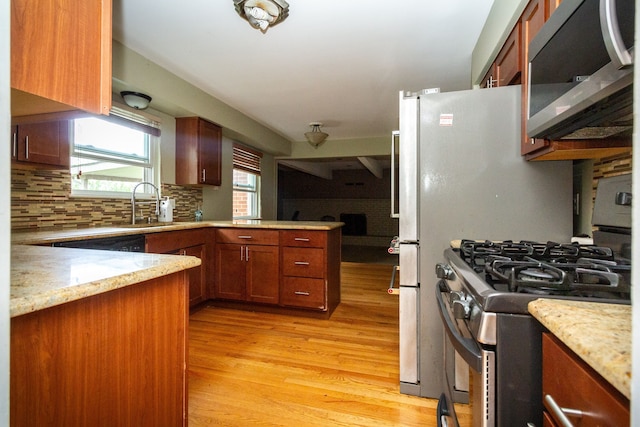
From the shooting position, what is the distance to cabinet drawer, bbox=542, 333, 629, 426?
1.32 ft

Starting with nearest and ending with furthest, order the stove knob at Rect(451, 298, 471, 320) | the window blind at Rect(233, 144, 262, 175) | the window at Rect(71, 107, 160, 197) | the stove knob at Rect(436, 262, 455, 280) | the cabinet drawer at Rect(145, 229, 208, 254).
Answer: the stove knob at Rect(451, 298, 471, 320) < the stove knob at Rect(436, 262, 455, 280) < the cabinet drawer at Rect(145, 229, 208, 254) < the window at Rect(71, 107, 160, 197) < the window blind at Rect(233, 144, 262, 175)

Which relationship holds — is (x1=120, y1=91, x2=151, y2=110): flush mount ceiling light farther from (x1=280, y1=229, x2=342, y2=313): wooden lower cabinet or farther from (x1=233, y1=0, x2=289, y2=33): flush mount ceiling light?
(x1=280, y1=229, x2=342, y2=313): wooden lower cabinet

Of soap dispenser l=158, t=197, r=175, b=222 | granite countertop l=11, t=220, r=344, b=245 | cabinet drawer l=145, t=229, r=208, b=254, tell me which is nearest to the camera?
granite countertop l=11, t=220, r=344, b=245

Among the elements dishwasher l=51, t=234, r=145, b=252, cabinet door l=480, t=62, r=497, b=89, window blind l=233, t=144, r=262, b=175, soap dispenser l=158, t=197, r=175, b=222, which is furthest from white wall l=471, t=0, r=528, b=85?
window blind l=233, t=144, r=262, b=175

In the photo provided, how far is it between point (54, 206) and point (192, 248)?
1.06 meters

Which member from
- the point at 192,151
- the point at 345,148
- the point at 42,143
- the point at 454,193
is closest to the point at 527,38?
the point at 454,193

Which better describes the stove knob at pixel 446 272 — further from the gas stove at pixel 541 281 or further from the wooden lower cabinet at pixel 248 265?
the wooden lower cabinet at pixel 248 265

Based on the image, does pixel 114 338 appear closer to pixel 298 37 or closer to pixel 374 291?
pixel 298 37

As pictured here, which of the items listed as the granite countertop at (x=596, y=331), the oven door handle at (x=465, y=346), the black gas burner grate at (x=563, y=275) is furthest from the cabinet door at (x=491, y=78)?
the granite countertop at (x=596, y=331)

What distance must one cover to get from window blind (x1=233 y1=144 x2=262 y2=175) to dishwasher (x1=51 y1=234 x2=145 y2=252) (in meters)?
2.50

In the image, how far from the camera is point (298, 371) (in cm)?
191

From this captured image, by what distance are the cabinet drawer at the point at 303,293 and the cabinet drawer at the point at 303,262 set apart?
60 millimetres

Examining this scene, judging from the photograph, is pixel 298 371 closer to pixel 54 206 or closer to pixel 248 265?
pixel 248 265

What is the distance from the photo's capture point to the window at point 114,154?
244cm
